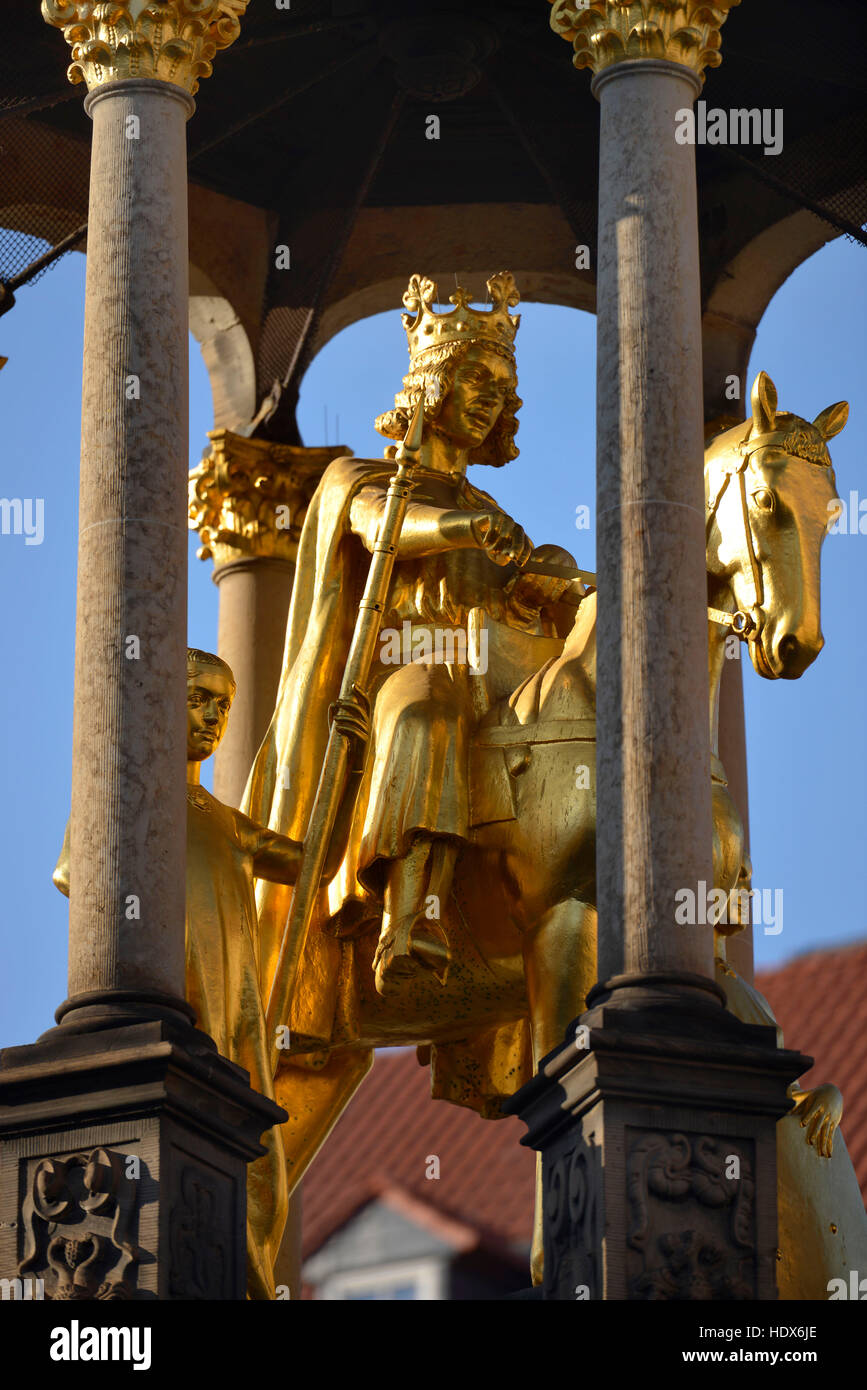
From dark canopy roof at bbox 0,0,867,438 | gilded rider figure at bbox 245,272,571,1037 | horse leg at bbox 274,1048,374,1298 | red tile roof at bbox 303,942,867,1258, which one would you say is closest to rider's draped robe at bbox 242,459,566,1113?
gilded rider figure at bbox 245,272,571,1037

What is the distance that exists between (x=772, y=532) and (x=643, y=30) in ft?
8.52

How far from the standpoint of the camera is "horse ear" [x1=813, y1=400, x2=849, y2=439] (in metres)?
19.5

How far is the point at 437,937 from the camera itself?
762 inches

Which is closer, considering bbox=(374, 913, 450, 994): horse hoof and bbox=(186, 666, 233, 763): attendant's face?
bbox=(374, 913, 450, 994): horse hoof

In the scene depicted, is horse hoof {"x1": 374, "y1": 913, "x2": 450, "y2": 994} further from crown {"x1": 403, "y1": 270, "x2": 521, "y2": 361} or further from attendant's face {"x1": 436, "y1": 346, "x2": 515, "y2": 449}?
crown {"x1": 403, "y1": 270, "x2": 521, "y2": 361}

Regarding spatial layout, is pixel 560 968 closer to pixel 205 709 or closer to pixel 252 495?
pixel 205 709

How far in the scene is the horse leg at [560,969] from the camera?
18.8m

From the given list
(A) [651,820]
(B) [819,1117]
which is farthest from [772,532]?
(B) [819,1117]

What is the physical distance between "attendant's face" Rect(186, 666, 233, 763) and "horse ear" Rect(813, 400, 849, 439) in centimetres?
337

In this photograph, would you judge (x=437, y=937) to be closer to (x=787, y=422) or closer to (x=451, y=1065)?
(x=451, y=1065)

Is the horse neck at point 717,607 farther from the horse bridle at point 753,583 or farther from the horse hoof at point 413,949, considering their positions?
the horse hoof at point 413,949

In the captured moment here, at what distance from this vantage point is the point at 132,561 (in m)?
17.9

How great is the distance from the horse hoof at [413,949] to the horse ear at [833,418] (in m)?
3.25

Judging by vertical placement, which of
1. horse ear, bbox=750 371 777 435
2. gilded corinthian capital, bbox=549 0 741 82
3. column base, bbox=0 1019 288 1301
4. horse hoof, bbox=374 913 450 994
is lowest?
column base, bbox=0 1019 288 1301
